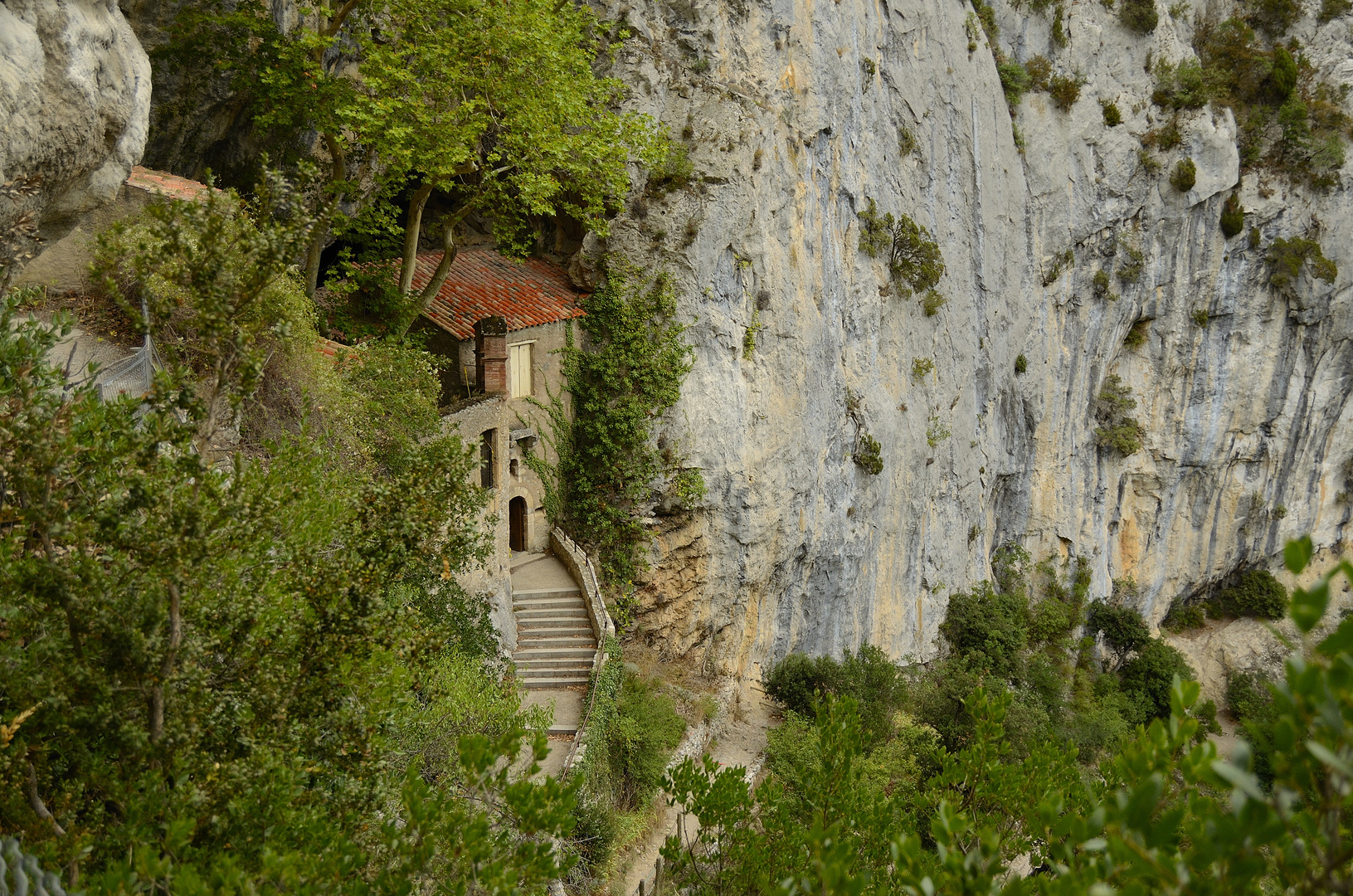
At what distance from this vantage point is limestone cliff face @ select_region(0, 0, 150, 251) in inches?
364

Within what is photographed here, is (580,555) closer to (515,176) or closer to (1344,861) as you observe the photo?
(515,176)

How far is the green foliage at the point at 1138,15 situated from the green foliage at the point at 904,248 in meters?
16.7

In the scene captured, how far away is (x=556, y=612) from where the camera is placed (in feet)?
68.5

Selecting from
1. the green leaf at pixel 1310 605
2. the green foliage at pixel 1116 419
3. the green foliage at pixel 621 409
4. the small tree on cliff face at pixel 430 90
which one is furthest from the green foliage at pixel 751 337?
the green foliage at pixel 1116 419

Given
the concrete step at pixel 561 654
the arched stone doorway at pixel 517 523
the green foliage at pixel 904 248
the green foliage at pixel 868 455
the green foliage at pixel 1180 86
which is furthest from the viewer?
the green foliage at pixel 1180 86

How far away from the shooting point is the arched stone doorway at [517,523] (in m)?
22.5

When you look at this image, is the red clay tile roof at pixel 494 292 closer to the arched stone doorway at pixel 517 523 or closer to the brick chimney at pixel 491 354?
the brick chimney at pixel 491 354

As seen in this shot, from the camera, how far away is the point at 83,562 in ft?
21.4

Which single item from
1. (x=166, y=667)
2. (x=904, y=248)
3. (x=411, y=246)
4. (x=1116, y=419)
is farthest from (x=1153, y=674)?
(x=166, y=667)

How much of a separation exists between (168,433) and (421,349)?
508 inches

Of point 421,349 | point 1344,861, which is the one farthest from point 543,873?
point 421,349

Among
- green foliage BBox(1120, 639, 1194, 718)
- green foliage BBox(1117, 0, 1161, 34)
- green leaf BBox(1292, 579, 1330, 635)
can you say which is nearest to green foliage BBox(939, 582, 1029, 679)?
green foliage BBox(1120, 639, 1194, 718)

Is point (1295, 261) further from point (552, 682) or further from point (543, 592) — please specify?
point (552, 682)

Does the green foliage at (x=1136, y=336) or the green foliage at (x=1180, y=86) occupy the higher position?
the green foliage at (x=1180, y=86)
